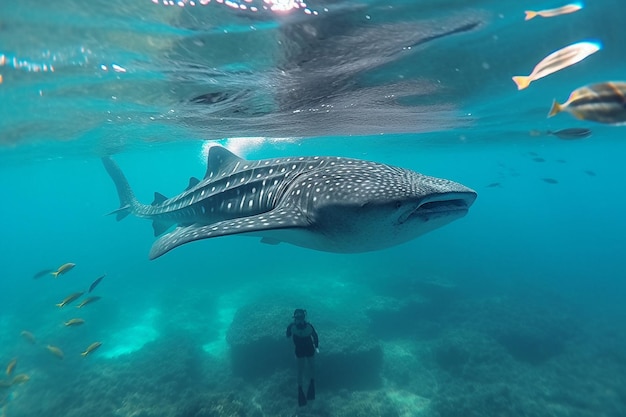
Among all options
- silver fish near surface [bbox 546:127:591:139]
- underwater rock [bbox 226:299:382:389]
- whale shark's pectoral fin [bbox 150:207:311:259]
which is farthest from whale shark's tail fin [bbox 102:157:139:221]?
silver fish near surface [bbox 546:127:591:139]

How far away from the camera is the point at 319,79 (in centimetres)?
1090

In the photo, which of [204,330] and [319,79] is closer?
[319,79]

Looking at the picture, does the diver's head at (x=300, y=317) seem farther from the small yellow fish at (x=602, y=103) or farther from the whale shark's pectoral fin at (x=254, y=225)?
the small yellow fish at (x=602, y=103)

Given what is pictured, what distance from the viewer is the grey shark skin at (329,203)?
4379 millimetres

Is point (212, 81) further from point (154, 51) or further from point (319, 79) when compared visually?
point (319, 79)

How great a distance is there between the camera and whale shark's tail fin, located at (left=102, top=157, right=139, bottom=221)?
12.5 meters

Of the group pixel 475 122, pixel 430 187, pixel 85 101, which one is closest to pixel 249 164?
pixel 430 187

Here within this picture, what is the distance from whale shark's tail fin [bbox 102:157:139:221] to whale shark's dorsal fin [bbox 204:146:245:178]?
5000mm

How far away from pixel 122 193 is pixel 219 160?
7028 mm

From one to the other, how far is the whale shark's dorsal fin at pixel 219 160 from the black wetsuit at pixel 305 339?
13.4 feet

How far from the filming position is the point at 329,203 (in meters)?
4.97

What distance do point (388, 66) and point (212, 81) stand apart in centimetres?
508

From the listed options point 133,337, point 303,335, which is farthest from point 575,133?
point 133,337

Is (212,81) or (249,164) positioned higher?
(212,81)
